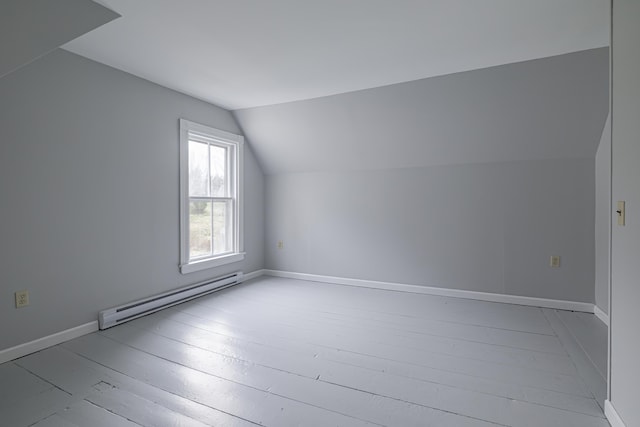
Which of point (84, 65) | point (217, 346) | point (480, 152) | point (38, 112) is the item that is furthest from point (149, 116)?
point (480, 152)

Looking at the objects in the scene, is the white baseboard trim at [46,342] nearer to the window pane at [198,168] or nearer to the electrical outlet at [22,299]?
the electrical outlet at [22,299]

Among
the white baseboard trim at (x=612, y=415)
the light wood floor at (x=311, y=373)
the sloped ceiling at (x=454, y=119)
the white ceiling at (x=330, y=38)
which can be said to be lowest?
the light wood floor at (x=311, y=373)

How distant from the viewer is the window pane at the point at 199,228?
381 cm

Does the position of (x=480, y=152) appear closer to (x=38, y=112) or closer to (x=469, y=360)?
(x=469, y=360)

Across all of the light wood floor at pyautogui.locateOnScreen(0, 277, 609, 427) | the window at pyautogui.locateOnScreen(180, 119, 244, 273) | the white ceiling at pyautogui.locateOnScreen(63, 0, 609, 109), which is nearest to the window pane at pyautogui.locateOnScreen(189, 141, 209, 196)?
the window at pyautogui.locateOnScreen(180, 119, 244, 273)

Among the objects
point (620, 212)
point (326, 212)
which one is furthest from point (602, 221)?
point (326, 212)

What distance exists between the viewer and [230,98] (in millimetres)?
3766

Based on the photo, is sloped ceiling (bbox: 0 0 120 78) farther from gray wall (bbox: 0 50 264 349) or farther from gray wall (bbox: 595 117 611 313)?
gray wall (bbox: 595 117 611 313)

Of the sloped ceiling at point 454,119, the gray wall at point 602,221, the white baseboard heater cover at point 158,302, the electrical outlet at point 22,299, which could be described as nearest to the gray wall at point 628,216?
the sloped ceiling at point 454,119

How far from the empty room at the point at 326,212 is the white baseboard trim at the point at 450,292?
0.04 m

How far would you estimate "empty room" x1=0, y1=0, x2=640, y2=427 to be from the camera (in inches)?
70.3

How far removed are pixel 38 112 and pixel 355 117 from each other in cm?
292

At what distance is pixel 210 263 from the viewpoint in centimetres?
395

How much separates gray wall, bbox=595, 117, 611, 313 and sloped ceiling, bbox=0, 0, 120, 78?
4.24 metres
